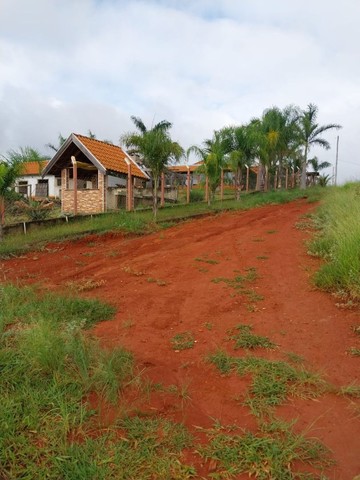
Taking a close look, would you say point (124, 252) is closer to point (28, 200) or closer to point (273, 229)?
point (273, 229)

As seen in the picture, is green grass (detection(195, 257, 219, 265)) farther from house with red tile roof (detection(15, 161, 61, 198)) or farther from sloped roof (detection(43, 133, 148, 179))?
house with red tile roof (detection(15, 161, 61, 198))

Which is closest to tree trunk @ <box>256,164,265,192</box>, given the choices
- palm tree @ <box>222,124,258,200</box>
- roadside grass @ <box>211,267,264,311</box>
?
palm tree @ <box>222,124,258,200</box>

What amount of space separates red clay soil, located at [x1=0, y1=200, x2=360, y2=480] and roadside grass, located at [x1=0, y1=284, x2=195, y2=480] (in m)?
0.17

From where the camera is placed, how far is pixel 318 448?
258cm

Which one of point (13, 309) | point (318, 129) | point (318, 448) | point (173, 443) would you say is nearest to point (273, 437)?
point (318, 448)

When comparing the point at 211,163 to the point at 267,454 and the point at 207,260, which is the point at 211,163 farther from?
the point at 267,454

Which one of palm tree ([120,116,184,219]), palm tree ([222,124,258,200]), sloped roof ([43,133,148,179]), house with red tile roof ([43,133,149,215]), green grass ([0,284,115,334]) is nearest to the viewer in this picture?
green grass ([0,284,115,334])

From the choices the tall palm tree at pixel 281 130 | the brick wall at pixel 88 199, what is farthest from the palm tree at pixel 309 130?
the brick wall at pixel 88 199

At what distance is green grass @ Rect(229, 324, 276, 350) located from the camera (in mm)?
4004

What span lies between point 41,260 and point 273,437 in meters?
7.14

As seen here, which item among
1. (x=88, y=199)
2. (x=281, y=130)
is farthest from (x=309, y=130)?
(x=88, y=199)

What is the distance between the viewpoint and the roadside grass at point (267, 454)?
239cm

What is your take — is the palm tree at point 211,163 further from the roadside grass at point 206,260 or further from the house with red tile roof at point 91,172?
the roadside grass at point 206,260

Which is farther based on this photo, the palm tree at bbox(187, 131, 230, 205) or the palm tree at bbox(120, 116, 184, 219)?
the palm tree at bbox(187, 131, 230, 205)
